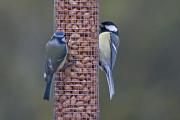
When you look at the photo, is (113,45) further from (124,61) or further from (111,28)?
→ (124,61)

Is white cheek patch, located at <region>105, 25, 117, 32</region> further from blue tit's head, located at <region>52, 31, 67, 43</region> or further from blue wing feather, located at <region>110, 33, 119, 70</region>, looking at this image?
blue tit's head, located at <region>52, 31, 67, 43</region>

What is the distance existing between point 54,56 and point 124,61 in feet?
22.6

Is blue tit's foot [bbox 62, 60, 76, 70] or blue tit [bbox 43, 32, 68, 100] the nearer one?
blue tit [bbox 43, 32, 68, 100]

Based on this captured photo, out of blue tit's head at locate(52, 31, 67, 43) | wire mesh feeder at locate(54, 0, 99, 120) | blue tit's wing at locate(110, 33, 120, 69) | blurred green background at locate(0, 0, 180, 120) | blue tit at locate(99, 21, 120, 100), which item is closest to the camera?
blue tit's head at locate(52, 31, 67, 43)

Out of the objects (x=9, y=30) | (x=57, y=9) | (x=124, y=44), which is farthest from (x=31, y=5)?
(x=57, y=9)

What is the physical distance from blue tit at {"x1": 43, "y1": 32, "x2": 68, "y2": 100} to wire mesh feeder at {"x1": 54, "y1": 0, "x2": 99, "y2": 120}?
9cm

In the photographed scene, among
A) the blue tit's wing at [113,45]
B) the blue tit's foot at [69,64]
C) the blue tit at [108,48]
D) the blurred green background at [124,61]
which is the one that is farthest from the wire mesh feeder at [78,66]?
the blurred green background at [124,61]

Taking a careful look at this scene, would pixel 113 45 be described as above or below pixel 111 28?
below

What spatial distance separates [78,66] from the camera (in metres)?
9.05

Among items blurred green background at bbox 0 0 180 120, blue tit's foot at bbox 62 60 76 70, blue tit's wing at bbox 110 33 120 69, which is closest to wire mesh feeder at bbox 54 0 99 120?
blue tit's foot at bbox 62 60 76 70

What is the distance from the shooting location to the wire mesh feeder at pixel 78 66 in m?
8.98

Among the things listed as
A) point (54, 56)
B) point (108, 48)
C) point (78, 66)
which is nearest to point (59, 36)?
point (54, 56)

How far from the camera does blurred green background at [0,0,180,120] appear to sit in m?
15.8

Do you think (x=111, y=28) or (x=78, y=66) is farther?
(x=111, y=28)
